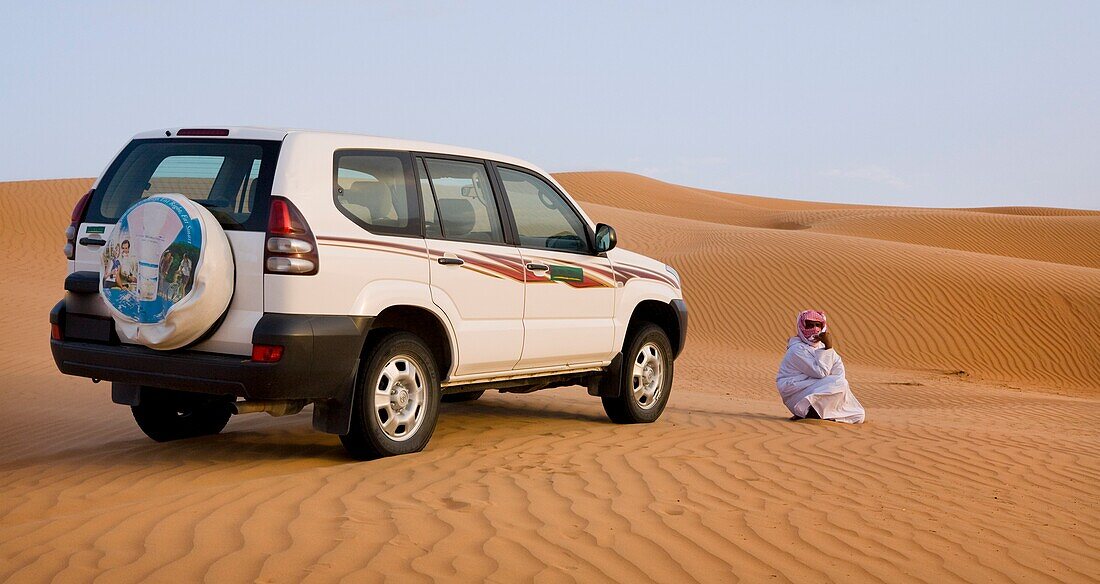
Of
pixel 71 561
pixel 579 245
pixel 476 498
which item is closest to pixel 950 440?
pixel 579 245

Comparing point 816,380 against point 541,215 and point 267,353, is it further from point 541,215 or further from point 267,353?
point 267,353

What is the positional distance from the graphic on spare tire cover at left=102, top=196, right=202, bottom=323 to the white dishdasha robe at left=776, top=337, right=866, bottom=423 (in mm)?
5442

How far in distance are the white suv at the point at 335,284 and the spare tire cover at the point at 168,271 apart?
0.02 m

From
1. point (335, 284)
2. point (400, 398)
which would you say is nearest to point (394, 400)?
point (400, 398)

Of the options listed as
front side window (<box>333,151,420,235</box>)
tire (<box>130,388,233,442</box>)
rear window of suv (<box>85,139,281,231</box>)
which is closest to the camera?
rear window of suv (<box>85,139,281,231</box>)

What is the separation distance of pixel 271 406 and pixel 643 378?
3.47m

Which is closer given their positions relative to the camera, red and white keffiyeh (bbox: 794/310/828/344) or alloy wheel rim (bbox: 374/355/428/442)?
alloy wheel rim (bbox: 374/355/428/442)

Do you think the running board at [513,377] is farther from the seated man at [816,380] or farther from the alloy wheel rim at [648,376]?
the seated man at [816,380]

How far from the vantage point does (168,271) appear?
5.75m

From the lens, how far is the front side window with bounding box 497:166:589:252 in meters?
7.48

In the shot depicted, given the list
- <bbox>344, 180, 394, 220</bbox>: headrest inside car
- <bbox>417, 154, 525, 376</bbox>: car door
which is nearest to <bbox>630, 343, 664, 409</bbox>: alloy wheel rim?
<bbox>417, 154, 525, 376</bbox>: car door

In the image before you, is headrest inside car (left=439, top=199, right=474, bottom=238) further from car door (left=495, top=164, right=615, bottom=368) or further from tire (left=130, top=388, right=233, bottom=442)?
tire (left=130, top=388, right=233, bottom=442)

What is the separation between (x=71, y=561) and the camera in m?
4.20

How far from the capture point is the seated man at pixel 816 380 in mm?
9305
